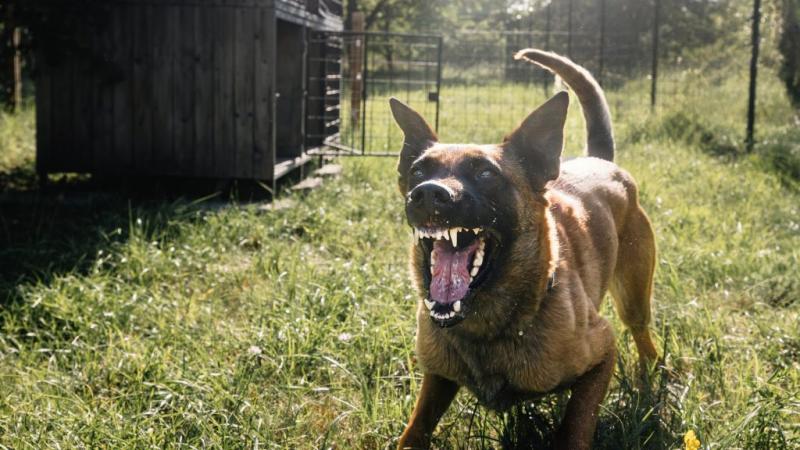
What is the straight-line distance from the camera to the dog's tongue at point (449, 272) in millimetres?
2953

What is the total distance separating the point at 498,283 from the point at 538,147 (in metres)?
0.57

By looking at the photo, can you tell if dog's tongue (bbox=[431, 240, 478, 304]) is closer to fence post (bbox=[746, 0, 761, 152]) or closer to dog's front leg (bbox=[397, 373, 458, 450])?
dog's front leg (bbox=[397, 373, 458, 450])

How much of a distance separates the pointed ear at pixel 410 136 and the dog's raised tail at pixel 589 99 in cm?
82

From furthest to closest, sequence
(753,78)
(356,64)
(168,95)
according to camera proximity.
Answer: (356,64), (753,78), (168,95)

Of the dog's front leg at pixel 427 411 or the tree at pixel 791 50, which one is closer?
the dog's front leg at pixel 427 411

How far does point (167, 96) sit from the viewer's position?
27.3 feet

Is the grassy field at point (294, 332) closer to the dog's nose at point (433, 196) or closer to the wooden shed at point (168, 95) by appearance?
the wooden shed at point (168, 95)

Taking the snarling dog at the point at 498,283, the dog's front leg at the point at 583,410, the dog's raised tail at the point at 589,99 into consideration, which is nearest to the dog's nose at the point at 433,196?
the snarling dog at the point at 498,283

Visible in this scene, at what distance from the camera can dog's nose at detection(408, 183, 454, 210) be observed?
9.14 feet

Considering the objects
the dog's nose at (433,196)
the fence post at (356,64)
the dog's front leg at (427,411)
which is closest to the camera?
the dog's nose at (433,196)

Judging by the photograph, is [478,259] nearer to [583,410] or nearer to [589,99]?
[583,410]

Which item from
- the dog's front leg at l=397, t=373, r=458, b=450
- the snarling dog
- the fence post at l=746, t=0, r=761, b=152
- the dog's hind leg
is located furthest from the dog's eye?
the fence post at l=746, t=0, r=761, b=152

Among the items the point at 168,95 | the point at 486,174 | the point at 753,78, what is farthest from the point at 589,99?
the point at 753,78

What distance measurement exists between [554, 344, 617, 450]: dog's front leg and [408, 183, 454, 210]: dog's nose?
91 centimetres
